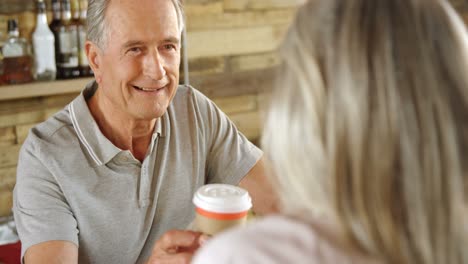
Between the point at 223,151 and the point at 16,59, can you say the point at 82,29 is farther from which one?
the point at 223,151

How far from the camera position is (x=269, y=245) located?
70 cm

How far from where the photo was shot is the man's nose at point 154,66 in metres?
1.63

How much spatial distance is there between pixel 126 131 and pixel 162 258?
510 millimetres

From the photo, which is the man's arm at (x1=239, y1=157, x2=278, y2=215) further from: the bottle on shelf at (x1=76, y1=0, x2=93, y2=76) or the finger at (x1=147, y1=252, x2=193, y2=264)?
the bottle on shelf at (x1=76, y1=0, x2=93, y2=76)

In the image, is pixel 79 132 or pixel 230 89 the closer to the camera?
pixel 79 132

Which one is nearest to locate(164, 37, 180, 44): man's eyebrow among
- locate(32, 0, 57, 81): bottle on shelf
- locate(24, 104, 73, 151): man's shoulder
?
locate(24, 104, 73, 151): man's shoulder

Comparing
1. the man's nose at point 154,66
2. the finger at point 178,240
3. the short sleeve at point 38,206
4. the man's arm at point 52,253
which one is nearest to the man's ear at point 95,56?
the man's nose at point 154,66

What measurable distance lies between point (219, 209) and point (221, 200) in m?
0.02

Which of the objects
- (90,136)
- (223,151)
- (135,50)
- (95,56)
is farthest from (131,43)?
(223,151)

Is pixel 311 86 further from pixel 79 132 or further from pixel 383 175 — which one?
pixel 79 132

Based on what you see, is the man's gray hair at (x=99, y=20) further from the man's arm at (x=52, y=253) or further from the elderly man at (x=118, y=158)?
the man's arm at (x=52, y=253)

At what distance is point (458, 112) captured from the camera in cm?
70

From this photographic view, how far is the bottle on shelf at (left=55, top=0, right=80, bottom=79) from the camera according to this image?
2.64 m

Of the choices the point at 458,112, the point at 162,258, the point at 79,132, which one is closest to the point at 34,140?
the point at 79,132
